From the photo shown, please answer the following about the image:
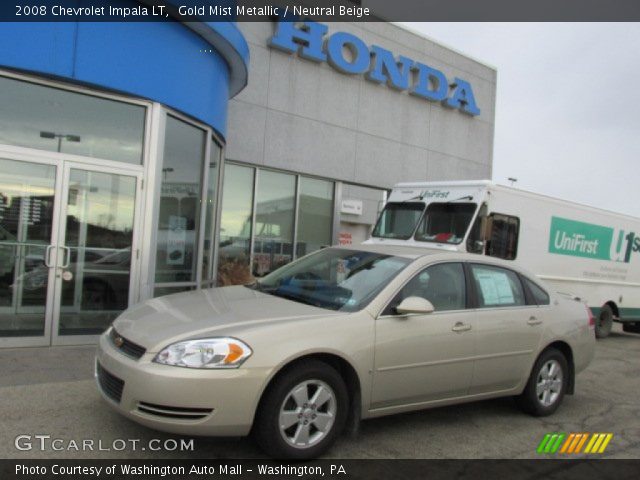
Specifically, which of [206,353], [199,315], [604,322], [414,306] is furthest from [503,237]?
[206,353]

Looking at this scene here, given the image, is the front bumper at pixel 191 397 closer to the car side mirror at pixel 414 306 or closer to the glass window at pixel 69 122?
the car side mirror at pixel 414 306

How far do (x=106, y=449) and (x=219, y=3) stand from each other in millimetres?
5906

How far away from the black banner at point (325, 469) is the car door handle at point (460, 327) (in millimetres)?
1037

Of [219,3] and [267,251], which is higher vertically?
[219,3]

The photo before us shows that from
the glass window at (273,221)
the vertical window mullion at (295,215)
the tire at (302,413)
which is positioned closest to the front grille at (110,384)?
the tire at (302,413)

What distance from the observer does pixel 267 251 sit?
1239 cm

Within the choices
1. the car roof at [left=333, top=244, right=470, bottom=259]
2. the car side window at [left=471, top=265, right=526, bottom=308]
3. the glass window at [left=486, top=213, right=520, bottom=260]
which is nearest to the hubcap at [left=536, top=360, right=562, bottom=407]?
the car side window at [left=471, top=265, right=526, bottom=308]

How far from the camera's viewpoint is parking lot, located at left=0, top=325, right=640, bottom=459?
158 inches

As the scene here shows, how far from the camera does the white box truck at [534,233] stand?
948 cm

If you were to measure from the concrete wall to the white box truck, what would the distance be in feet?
8.92

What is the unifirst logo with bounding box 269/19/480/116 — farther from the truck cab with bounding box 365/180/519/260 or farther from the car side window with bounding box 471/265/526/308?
the car side window with bounding box 471/265/526/308

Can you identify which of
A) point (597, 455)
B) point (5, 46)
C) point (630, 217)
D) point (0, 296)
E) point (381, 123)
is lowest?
point (597, 455)

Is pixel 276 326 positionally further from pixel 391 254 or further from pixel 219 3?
pixel 219 3

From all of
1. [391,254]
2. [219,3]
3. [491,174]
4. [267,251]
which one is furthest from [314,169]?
[391,254]
